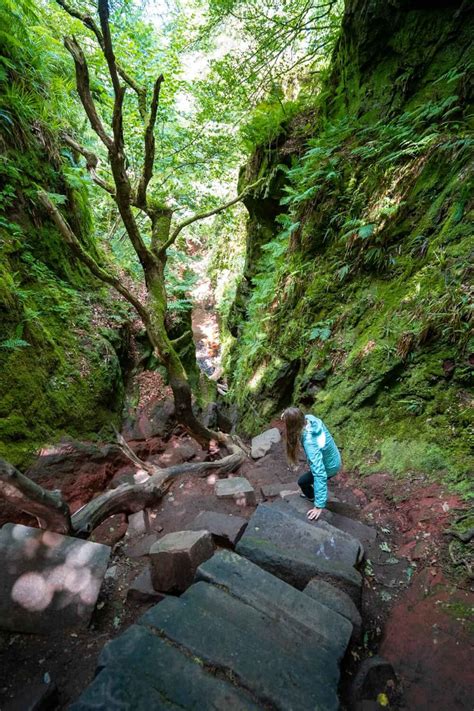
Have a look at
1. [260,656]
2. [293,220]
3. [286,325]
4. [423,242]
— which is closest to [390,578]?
[260,656]

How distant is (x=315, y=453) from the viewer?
11.8 feet

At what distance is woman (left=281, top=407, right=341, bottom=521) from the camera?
3.46m

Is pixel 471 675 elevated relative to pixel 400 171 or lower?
lower

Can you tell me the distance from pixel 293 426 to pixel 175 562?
2086 millimetres

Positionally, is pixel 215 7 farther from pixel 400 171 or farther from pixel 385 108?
pixel 400 171

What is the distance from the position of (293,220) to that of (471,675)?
8528 millimetres

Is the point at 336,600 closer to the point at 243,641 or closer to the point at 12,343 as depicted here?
the point at 243,641

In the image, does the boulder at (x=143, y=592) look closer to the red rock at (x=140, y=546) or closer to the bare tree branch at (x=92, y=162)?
the red rock at (x=140, y=546)

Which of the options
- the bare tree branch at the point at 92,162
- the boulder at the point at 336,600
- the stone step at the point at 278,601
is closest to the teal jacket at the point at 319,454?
the boulder at the point at 336,600

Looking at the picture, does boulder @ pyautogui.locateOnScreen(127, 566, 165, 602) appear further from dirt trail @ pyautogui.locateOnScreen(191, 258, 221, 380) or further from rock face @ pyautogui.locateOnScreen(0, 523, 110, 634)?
dirt trail @ pyautogui.locateOnScreen(191, 258, 221, 380)

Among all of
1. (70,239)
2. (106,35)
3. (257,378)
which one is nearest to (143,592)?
(70,239)

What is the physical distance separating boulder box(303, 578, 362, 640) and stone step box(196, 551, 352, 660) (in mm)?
82

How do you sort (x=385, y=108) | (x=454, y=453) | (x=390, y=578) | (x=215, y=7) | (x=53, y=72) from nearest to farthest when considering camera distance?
(x=390, y=578) → (x=454, y=453) → (x=385, y=108) → (x=53, y=72) → (x=215, y=7)

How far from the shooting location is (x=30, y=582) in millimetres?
2658
